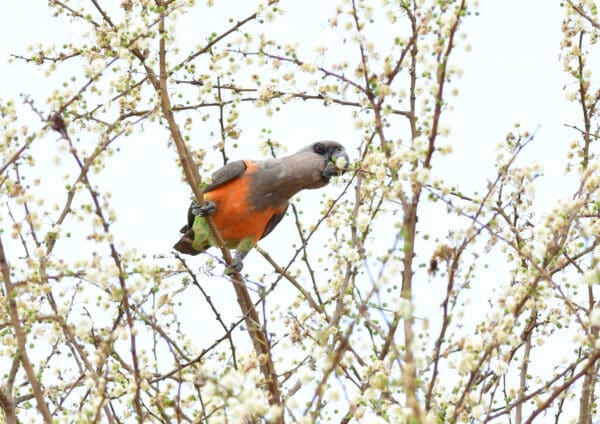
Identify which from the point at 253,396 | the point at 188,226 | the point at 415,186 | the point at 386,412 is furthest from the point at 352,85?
the point at 188,226

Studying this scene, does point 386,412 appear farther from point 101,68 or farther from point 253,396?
point 101,68

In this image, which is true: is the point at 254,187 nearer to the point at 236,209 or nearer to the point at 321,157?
the point at 236,209

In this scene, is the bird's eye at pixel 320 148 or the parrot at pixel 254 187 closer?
the parrot at pixel 254 187

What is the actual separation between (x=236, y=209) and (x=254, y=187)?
9.0 inches

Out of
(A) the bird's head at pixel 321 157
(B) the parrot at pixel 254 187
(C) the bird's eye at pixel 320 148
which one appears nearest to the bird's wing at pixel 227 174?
(B) the parrot at pixel 254 187

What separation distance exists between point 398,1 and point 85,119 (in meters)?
1.90

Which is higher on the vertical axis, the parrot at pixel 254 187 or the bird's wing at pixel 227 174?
the bird's wing at pixel 227 174

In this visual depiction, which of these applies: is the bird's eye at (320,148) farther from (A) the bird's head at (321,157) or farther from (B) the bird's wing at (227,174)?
(B) the bird's wing at (227,174)

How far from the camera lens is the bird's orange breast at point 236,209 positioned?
7.23 m

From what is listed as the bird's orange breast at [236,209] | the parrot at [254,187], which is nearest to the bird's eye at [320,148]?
the parrot at [254,187]

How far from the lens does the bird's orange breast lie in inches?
285

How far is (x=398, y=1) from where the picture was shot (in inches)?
184

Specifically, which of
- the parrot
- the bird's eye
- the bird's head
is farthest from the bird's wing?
the bird's eye

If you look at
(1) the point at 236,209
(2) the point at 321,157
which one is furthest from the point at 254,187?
(2) the point at 321,157
